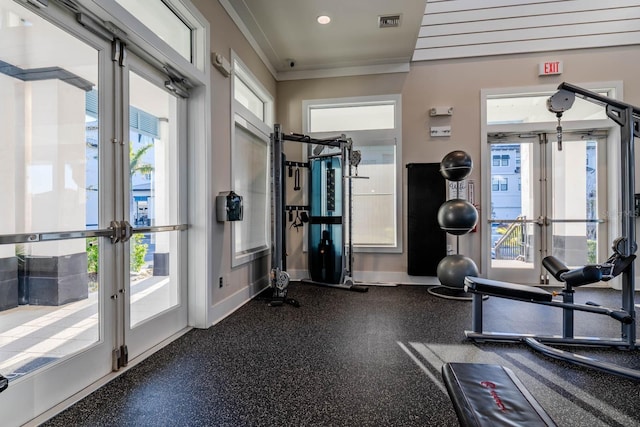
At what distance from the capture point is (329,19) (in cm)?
405

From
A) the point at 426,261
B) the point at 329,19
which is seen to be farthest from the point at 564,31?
the point at 426,261

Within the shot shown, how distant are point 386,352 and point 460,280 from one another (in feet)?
6.58

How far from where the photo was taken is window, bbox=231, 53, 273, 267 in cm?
402

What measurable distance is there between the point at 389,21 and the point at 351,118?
1.69 m

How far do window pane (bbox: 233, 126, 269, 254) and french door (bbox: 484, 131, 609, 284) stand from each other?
11.7ft

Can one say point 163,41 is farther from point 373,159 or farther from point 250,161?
point 373,159

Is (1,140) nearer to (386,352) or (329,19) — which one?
(386,352)

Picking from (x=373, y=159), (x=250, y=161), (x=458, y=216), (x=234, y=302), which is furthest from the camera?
(x=373, y=159)

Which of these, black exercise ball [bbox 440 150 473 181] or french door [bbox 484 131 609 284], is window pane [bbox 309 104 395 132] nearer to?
black exercise ball [bbox 440 150 473 181]

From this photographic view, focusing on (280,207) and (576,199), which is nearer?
(280,207)

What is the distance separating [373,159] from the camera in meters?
5.42

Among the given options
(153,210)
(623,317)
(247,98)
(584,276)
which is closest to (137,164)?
(153,210)

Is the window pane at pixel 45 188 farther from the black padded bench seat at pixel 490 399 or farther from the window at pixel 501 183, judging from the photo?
the window at pixel 501 183

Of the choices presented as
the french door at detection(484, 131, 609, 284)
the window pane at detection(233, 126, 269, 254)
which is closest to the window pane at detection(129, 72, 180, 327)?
the window pane at detection(233, 126, 269, 254)
